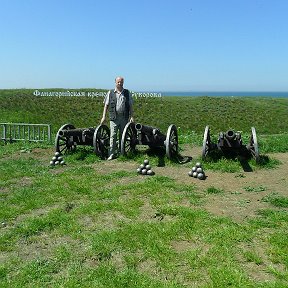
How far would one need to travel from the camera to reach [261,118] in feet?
141

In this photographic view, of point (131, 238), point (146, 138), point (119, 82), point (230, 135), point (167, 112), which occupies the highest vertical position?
point (119, 82)

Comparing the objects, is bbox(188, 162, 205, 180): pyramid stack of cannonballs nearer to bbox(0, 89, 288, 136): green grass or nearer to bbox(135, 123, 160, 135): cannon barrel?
bbox(135, 123, 160, 135): cannon barrel

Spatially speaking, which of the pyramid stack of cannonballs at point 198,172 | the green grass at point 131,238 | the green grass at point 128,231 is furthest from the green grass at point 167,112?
the green grass at point 131,238

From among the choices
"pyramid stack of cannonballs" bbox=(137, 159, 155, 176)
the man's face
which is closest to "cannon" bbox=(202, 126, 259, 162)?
"pyramid stack of cannonballs" bbox=(137, 159, 155, 176)

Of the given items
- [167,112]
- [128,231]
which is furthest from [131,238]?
[167,112]

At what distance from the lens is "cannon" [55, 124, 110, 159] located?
12508 millimetres

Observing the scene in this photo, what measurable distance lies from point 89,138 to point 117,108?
5.17 ft

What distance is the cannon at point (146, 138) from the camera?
11.7 m

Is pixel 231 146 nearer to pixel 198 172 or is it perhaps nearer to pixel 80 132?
pixel 198 172

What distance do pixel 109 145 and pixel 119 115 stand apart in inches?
54.6

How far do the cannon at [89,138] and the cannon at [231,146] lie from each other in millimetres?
3374

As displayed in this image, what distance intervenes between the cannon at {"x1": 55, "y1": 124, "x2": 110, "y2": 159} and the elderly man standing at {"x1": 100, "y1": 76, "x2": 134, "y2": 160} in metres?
0.52

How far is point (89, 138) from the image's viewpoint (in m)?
12.9

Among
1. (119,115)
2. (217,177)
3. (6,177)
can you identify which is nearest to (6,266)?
(6,177)
